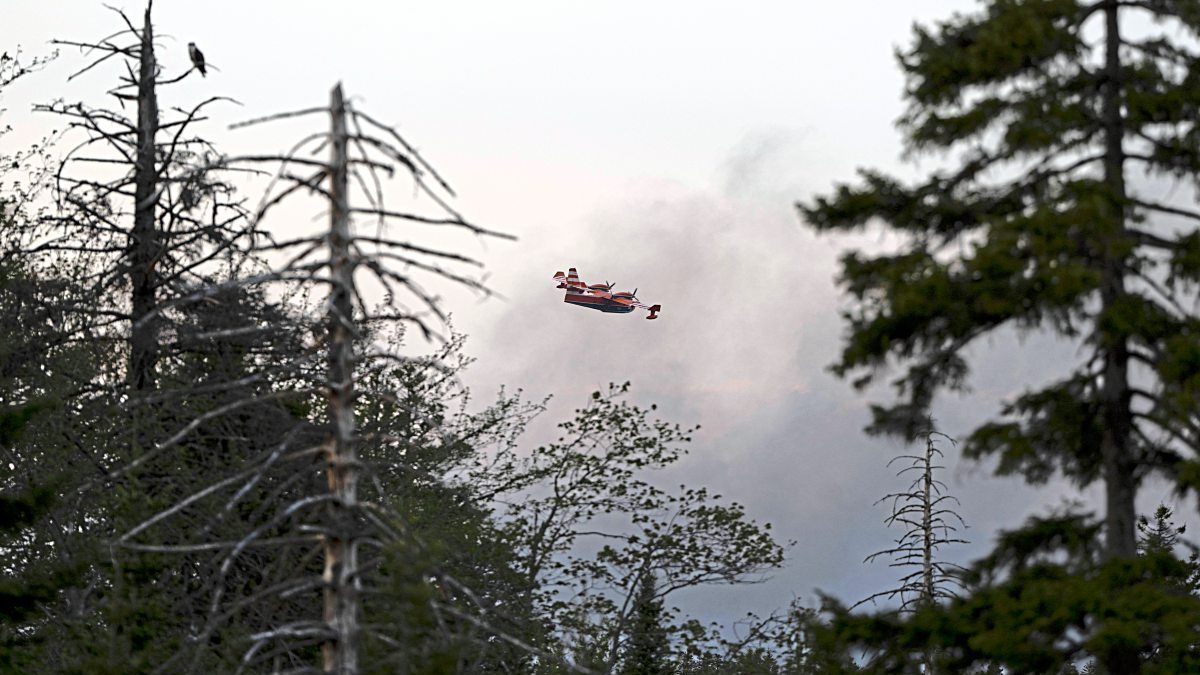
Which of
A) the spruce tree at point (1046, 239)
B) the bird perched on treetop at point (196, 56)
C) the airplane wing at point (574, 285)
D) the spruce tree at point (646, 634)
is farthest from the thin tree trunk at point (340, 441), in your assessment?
the airplane wing at point (574, 285)

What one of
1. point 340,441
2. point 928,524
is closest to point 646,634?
point 928,524

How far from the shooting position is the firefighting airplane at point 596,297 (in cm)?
9888

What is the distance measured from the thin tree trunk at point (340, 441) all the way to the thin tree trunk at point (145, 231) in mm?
A: 11394

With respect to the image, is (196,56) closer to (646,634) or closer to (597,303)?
(646,634)

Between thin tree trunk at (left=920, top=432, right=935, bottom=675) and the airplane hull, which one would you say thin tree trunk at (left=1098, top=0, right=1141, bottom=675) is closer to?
thin tree trunk at (left=920, top=432, right=935, bottom=675)

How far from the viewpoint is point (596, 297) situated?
10319 centimetres

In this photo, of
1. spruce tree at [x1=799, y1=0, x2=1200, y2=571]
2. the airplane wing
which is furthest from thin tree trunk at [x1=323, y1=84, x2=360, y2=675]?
the airplane wing

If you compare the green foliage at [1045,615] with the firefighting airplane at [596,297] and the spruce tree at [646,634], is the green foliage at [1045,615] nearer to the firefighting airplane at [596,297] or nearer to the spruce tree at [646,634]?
the spruce tree at [646,634]

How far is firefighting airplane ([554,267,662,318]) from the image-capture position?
98.9 metres

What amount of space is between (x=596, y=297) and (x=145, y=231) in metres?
79.9

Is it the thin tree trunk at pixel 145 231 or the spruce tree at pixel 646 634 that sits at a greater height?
the thin tree trunk at pixel 145 231

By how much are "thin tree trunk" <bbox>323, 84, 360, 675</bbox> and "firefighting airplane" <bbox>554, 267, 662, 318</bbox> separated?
87407 millimetres

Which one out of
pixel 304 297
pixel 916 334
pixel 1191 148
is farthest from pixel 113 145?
pixel 1191 148

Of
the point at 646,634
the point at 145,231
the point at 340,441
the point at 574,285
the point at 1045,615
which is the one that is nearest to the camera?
the point at 340,441
